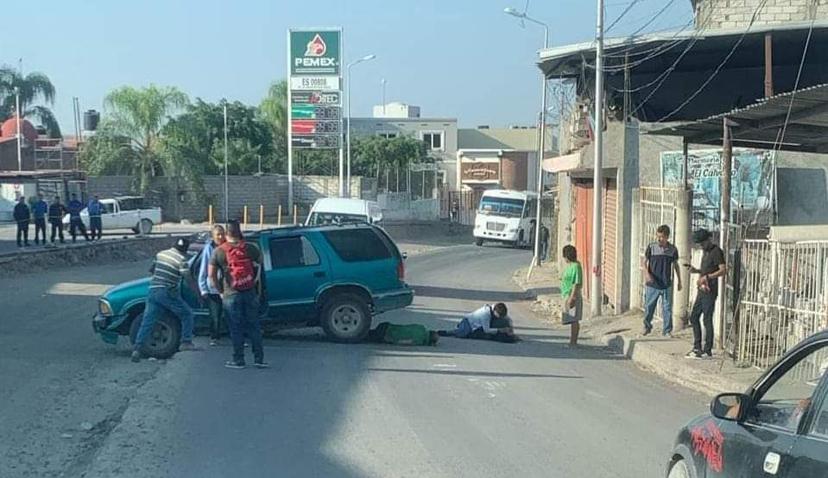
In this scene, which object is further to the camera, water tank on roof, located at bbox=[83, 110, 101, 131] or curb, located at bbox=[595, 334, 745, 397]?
water tank on roof, located at bbox=[83, 110, 101, 131]

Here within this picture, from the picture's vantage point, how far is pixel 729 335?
48.9 ft

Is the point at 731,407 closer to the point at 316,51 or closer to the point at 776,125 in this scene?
the point at 776,125

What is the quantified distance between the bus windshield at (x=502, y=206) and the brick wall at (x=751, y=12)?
917 inches

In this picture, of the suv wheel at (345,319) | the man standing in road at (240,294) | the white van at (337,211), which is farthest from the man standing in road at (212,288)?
the white van at (337,211)

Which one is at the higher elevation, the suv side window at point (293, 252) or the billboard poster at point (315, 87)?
the billboard poster at point (315, 87)

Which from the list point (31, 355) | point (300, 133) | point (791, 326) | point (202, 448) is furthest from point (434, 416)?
point (300, 133)

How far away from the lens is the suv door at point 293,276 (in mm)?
16891

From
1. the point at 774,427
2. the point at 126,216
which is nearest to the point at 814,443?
the point at 774,427

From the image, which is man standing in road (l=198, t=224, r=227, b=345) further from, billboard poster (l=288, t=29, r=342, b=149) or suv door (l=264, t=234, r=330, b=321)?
billboard poster (l=288, t=29, r=342, b=149)

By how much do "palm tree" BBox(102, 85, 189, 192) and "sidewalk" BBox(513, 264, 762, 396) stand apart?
44.6m

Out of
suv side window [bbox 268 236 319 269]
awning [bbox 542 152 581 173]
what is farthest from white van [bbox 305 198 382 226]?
suv side window [bbox 268 236 319 269]

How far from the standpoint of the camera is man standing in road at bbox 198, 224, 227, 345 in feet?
48.9

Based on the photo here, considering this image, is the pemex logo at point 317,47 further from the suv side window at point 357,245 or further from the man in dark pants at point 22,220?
the suv side window at point 357,245

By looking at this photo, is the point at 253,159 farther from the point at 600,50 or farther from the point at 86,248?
the point at 600,50
